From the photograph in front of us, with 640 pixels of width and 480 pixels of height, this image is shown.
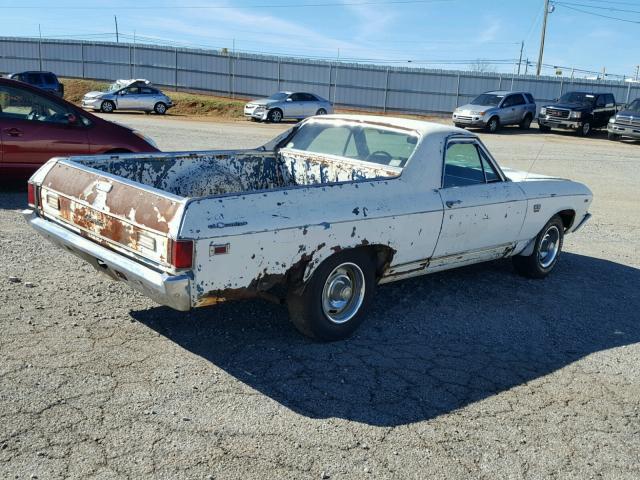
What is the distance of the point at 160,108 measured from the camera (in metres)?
31.0

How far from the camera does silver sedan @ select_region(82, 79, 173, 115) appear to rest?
96.6 feet

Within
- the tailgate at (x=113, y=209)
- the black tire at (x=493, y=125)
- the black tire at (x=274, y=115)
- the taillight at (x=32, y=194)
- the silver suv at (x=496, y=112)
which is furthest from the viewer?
the black tire at (x=274, y=115)

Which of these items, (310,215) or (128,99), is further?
(128,99)

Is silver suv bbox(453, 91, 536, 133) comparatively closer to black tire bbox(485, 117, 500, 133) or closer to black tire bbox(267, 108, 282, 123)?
black tire bbox(485, 117, 500, 133)

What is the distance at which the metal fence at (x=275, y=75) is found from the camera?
36.2 meters

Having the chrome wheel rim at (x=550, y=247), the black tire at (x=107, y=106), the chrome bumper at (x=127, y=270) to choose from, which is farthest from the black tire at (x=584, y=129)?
the chrome bumper at (x=127, y=270)

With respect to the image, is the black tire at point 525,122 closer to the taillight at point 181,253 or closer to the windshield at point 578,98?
the windshield at point 578,98

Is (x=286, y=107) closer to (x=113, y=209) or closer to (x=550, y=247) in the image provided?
(x=550, y=247)

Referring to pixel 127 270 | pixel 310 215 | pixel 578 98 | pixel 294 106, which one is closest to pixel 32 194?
pixel 127 270

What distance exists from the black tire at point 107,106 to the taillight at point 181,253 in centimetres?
2753

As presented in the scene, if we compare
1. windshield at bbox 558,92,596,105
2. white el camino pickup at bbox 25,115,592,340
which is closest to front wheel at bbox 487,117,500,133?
windshield at bbox 558,92,596,105

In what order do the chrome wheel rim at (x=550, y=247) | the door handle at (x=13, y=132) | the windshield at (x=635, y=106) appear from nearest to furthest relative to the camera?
the chrome wheel rim at (x=550, y=247)
the door handle at (x=13, y=132)
the windshield at (x=635, y=106)

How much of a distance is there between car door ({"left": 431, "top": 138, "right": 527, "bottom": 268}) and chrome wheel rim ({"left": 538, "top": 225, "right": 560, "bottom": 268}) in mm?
765

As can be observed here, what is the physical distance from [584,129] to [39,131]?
25.9 metres
